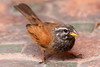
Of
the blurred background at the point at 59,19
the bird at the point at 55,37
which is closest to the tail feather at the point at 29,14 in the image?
the bird at the point at 55,37

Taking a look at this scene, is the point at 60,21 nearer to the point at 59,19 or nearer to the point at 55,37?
the point at 59,19

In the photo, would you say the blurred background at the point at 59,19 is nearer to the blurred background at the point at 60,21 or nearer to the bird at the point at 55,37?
the blurred background at the point at 60,21

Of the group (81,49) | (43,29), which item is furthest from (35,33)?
(81,49)

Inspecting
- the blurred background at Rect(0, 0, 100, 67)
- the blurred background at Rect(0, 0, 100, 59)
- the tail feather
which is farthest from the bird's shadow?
the tail feather

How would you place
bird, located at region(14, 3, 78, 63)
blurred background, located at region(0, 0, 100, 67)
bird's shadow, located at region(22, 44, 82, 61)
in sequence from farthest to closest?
blurred background, located at region(0, 0, 100, 67)
bird's shadow, located at region(22, 44, 82, 61)
bird, located at region(14, 3, 78, 63)

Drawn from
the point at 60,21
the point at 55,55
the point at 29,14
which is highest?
the point at 60,21

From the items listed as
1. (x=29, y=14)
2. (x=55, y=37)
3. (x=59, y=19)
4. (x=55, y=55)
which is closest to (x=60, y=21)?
(x=59, y=19)

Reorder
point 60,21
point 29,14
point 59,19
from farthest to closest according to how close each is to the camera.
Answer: point 59,19 < point 60,21 < point 29,14

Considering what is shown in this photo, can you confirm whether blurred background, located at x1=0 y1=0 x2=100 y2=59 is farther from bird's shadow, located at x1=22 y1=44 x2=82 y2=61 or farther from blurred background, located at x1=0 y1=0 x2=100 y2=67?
bird's shadow, located at x1=22 y1=44 x2=82 y2=61
